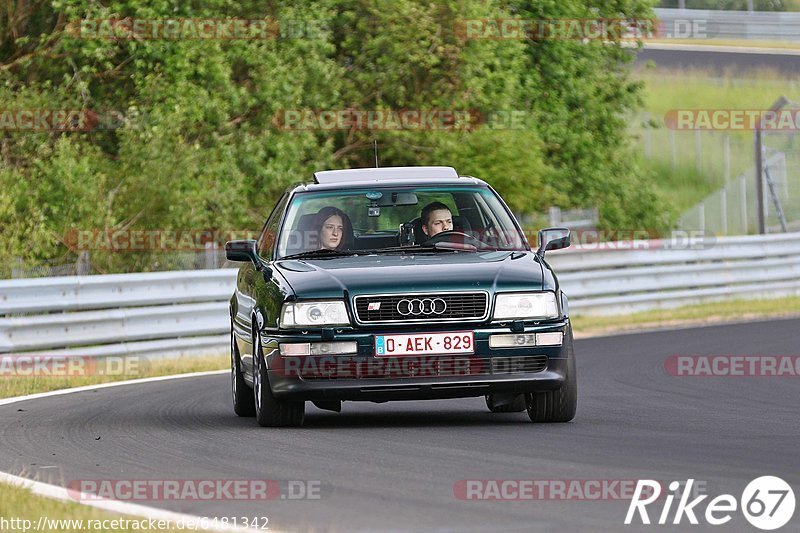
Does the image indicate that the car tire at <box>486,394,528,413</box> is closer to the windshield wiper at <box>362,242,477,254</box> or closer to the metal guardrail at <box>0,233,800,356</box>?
the windshield wiper at <box>362,242,477,254</box>

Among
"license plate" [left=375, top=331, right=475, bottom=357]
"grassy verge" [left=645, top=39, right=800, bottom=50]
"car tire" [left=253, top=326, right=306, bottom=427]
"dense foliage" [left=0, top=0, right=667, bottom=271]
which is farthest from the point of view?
"grassy verge" [left=645, top=39, right=800, bottom=50]

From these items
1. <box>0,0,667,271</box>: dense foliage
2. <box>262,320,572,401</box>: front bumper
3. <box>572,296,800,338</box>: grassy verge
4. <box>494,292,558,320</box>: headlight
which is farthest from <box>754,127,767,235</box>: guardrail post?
<box>262,320,572,401</box>: front bumper

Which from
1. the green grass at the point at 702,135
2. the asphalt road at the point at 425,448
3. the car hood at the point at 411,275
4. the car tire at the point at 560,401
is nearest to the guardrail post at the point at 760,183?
the asphalt road at the point at 425,448

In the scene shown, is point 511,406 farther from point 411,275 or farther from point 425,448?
point 425,448

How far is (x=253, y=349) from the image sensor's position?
36.7ft

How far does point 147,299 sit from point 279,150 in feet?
28.8

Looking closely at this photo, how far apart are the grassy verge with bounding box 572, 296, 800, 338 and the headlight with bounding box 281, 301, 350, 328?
11.5m

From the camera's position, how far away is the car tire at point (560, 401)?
10.7 meters

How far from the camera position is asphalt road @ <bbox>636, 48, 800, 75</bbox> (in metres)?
54.0

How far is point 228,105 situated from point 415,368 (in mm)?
17538

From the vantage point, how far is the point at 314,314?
10.3 meters

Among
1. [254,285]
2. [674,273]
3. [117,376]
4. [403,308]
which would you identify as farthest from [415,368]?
[674,273]

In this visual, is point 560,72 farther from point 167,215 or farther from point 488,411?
point 488,411

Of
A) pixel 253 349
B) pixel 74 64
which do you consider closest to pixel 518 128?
pixel 74 64
